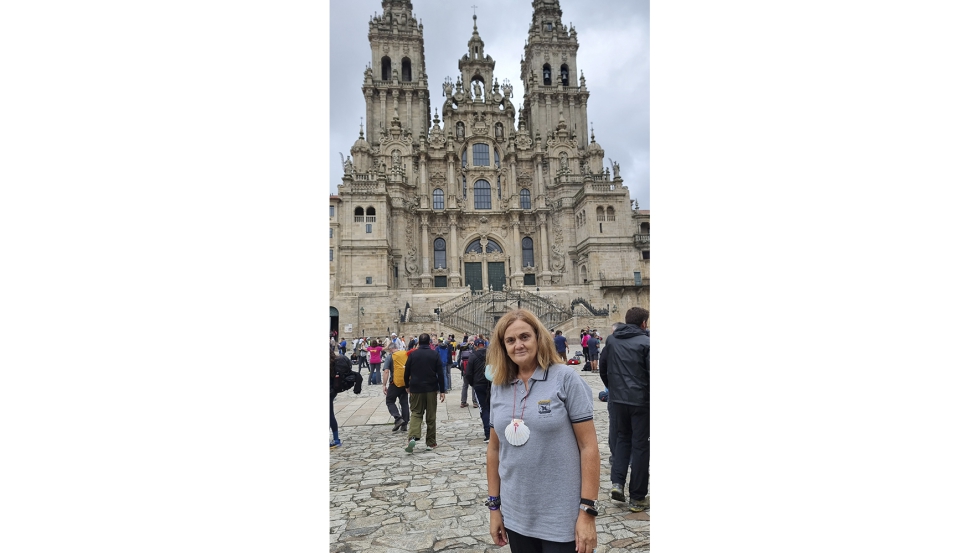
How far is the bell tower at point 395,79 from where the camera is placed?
39312mm

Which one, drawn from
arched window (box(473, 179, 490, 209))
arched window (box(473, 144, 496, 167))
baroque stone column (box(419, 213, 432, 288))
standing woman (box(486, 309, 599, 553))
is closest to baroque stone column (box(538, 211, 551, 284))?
arched window (box(473, 179, 490, 209))

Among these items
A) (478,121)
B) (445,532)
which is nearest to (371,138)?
(478,121)

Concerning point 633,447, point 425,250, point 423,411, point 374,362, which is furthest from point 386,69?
point 633,447

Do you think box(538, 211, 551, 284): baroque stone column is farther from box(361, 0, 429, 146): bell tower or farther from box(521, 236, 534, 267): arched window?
box(361, 0, 429, 146): bell tower

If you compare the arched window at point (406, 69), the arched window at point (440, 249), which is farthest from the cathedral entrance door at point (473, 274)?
the arched window at point (406, 69)

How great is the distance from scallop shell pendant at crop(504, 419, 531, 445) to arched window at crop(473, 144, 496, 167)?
38.9m

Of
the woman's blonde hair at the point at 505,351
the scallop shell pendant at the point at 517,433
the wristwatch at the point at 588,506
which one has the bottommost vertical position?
the wristwatch at the point at 588,506

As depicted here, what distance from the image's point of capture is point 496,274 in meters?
38.1

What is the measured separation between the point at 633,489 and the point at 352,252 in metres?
29.5

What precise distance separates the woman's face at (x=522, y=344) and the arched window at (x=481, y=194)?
37688mm

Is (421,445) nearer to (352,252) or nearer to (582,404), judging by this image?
(582,404)

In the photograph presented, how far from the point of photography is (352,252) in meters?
31.6

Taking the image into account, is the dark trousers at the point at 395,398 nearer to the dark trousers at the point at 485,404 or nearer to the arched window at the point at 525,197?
the dark trousers at the point at 485,404
